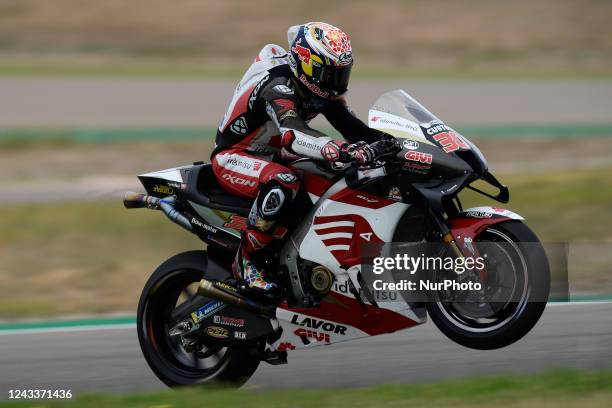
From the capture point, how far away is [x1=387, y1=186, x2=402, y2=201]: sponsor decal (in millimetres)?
5414

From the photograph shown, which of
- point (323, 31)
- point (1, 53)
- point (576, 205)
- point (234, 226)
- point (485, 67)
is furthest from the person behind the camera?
point (1, 53)

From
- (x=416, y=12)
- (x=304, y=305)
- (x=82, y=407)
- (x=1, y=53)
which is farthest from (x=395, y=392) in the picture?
(x=416, y=12)

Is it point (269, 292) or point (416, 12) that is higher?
point (269, 292)

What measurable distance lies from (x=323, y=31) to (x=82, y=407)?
2311 millimetres

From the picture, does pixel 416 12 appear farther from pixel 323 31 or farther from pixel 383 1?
pixel 323 31

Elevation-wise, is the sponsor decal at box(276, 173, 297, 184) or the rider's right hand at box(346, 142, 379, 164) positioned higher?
the rider's right hand at box(346, 142, 379, 164)

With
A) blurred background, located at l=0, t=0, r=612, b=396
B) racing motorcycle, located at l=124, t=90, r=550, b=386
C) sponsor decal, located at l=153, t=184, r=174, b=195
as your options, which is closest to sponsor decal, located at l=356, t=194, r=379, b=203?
racing motorcycle, located at l=124, t=90, r=550, b=386

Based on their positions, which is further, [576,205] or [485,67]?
[485,67]

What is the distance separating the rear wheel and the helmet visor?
126 centimetres

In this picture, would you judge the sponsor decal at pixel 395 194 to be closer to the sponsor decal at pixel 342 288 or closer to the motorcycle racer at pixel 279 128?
the motorcycle racer at pixel 279 128

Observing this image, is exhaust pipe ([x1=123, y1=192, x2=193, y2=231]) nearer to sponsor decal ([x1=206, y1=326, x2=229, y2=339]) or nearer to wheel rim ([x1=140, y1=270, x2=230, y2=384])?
wheel rim ([x1=140, y1=270, x2=230, y2=384])

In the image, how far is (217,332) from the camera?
5.84 meters

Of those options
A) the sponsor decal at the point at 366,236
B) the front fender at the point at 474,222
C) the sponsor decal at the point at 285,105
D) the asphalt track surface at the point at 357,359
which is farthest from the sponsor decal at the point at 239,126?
the asphalt track surface at the point at 357,359

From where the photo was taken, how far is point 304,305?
18.5 feet
